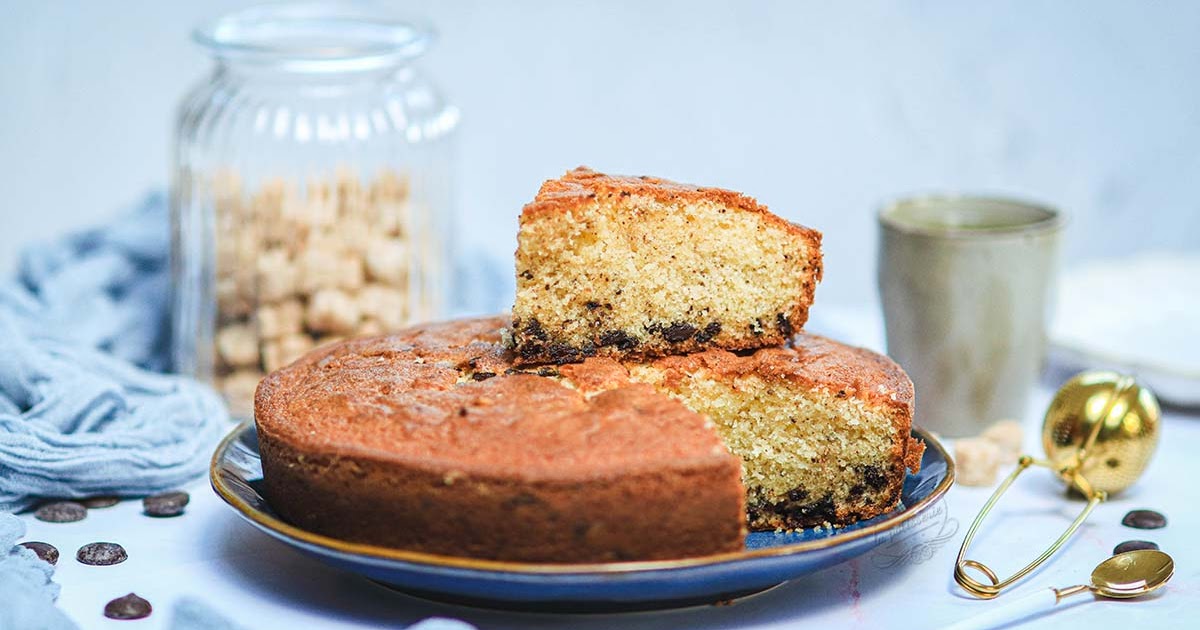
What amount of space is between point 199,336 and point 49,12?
5.92 ft

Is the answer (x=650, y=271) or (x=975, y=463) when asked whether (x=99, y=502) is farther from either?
(x=975, y=463)

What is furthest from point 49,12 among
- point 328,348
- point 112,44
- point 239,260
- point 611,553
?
point 611,553

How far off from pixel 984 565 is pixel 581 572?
35.0 inches

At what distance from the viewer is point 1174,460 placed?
3.03m

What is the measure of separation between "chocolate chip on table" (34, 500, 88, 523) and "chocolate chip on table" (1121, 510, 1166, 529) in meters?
2.13

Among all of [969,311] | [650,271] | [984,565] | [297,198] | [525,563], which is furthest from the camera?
[297,198]

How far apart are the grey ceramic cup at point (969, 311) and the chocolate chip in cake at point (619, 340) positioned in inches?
41.4

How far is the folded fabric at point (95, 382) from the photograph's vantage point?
2.59 meters

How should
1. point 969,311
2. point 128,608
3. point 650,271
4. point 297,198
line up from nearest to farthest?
point 128,608, point 650,271, point 969,311, point 297,198

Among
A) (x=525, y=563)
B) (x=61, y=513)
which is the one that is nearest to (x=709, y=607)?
(x=525, y=563)

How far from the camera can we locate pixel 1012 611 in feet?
6.87

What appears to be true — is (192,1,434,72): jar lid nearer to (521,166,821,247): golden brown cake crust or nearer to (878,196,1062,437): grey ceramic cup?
(521,166,821,247): golden brown cake crust

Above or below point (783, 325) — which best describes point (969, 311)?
below

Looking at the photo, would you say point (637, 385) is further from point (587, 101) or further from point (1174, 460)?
point (587, 101)
